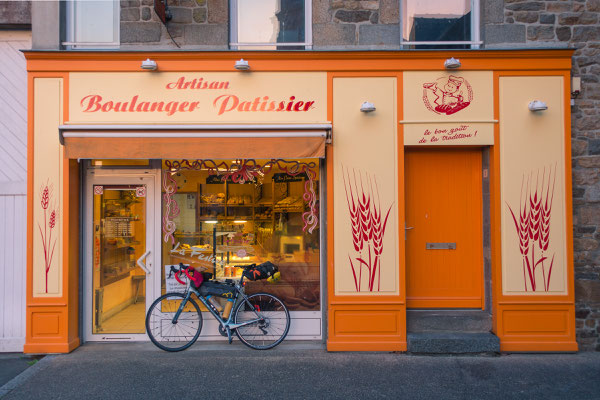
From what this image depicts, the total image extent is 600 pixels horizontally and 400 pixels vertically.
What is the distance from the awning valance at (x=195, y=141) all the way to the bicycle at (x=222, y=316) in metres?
1.60

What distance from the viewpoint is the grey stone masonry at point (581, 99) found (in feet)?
16.8

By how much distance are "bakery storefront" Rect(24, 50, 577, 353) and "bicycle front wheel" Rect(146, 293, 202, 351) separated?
0.35 meters

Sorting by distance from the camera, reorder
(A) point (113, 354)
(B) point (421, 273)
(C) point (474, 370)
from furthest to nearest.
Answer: (B) point (421, 273) < (A) point (113, 354) < (C) point (474, 370)

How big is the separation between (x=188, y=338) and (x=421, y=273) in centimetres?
339

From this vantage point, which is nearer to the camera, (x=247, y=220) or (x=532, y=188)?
(x=532, y=188)

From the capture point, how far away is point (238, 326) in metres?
5.11

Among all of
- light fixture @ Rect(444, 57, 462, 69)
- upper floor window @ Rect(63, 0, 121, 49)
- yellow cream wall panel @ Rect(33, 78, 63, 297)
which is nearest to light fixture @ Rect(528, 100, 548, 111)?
light fixture @ Rect(444, 57, 462, 69)

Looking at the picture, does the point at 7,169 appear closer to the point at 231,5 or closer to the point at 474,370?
the point at 231,5

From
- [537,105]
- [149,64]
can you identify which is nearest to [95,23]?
[149,64]

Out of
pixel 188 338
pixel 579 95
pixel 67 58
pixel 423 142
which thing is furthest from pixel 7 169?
pixel 579 95

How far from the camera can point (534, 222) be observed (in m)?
5.07

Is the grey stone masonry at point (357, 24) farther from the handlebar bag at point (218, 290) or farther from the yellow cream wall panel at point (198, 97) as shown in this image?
the handlebar bag at point (218, 290)

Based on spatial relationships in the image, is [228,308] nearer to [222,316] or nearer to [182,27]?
[222,316]

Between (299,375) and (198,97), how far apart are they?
3767 millimetres
